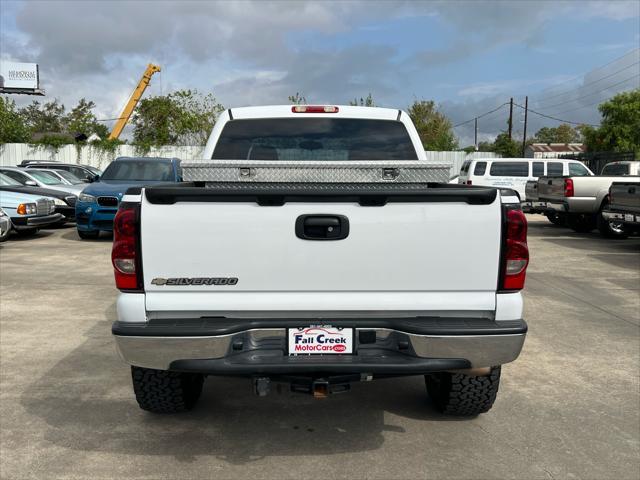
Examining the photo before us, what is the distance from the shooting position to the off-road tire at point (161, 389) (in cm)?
391

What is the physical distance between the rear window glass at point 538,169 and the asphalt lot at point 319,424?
13893mm

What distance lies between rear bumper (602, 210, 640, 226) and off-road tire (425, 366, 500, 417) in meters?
9.53

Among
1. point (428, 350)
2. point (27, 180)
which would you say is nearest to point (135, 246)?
point (428, 350)

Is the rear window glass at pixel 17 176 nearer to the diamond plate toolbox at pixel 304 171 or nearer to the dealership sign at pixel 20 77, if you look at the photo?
the diamond plate toolbox at pixel 304 171

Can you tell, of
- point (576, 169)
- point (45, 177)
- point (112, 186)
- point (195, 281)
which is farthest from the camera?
point (576, 169)

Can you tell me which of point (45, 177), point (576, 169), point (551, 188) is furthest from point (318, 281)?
point (576, 169)

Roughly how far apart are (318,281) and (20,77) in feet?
234

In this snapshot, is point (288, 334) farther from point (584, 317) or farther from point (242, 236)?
point (584, 317)

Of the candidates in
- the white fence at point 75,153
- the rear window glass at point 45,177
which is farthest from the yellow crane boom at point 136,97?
the rear window glass at point 45,177

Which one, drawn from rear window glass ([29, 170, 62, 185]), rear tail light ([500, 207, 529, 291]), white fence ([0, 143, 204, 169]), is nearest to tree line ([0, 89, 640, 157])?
white fence ([0, 143, 204, 169])

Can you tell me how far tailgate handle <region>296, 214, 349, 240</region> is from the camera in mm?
3248

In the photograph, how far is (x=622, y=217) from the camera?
12625 millimetres

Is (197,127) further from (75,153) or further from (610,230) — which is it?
(610,230)

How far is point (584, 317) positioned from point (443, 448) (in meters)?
4.03
